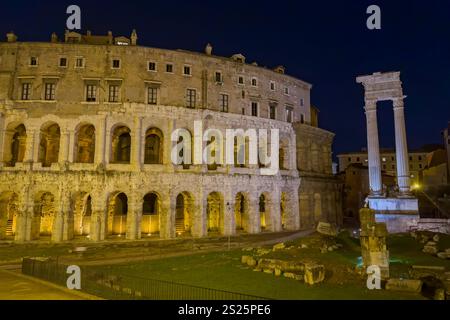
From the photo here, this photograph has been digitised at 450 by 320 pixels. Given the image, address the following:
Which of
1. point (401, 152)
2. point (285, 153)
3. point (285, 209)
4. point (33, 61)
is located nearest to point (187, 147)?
point (285, 153)

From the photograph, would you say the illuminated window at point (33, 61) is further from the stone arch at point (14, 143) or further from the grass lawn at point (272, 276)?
the grass lawn at point (272, 276)

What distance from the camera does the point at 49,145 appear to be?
34.3 m

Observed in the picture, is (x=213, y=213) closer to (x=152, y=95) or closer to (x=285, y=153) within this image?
(x=285, y=153)

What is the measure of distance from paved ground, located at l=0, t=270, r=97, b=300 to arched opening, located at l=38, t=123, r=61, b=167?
21966 mm

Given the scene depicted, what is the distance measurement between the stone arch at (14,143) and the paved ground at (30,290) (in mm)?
20038

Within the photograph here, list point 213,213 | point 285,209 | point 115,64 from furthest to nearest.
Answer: point 213,213 < point 285,209 < point 115,64

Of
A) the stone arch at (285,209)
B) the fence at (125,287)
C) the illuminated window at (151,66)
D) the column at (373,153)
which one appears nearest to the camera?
the fence at (125,287)

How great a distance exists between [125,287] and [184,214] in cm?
2347

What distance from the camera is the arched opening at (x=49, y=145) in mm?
33625

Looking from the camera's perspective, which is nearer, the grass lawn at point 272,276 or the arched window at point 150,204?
the grass lawn at point 272,276

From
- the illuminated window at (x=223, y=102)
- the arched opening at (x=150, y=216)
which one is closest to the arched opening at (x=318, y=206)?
the illuminated window at (x=223, y=102)

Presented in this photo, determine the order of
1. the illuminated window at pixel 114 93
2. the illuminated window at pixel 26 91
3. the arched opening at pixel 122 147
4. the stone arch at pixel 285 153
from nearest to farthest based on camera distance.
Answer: the illuminated window at pixel 26 91 → the illuminated window at pixel 114 93 → the arched opening at pixel 122 147 → the stone arch at pixel 285 153

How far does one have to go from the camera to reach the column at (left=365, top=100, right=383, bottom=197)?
3253 cm
